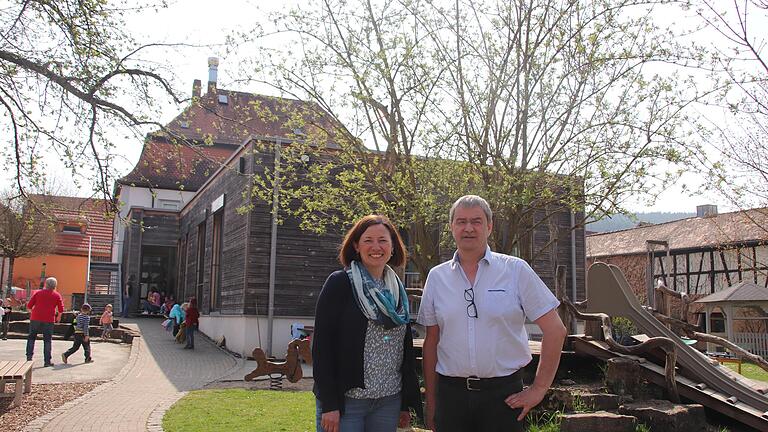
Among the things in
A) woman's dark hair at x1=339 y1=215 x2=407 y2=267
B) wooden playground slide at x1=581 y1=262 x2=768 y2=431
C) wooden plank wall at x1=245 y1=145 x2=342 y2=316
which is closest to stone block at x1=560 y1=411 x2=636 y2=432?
wooden playground slide at x1=581 y1=262 x2=768 y2=431

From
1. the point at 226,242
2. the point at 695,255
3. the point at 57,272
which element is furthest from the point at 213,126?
the point at 57,272

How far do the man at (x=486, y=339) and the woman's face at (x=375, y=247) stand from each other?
0.35 meters

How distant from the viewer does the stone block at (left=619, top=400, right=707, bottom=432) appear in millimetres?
6168

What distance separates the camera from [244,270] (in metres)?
18.5

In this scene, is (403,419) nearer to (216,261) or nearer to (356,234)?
(356,234)

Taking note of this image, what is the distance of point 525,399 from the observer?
3.32 metres

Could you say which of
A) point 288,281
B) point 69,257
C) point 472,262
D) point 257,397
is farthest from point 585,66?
point 69,257

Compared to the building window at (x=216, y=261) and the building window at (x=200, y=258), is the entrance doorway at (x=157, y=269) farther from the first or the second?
the building window at (x=216, y=261)

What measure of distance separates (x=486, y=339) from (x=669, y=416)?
3.66 meters

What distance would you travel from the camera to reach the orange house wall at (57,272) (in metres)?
40.1

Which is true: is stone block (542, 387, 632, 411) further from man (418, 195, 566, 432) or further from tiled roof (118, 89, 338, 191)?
tiled roof (118, 89, 338, 191)

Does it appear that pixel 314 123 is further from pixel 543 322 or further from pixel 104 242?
pixel 104 242

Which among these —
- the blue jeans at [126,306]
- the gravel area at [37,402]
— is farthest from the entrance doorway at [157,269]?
the gravel area at [37,402]

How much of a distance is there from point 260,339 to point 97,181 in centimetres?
1016
